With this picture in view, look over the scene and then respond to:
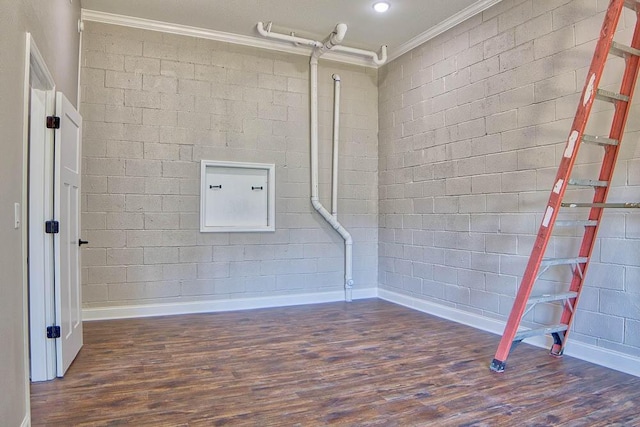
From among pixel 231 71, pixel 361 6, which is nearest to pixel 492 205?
pixel 361 6

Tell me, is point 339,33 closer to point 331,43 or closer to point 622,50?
point 331,43

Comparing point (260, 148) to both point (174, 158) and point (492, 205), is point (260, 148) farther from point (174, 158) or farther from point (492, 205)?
point (492, 205)

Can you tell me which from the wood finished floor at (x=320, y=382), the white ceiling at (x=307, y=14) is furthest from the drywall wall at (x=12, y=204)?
the white ceiling at (x=307, y=14)

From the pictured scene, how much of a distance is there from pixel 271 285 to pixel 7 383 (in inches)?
136

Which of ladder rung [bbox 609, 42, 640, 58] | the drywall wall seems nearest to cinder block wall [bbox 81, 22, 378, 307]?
the drywall wall

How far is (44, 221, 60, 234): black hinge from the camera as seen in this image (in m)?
2.72

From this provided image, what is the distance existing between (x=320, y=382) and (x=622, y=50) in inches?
120

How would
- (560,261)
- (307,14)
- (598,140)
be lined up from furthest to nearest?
1. (307,14)
2. (560,261)
3. (598,140)

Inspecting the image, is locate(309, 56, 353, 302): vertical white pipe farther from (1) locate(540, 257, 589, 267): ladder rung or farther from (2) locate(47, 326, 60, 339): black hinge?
(2) locate(47, 326, 60, 339): black hinge

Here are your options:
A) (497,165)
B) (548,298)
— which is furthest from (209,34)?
(548,298)

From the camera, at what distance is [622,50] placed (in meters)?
2.78

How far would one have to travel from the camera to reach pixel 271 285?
5.16 m

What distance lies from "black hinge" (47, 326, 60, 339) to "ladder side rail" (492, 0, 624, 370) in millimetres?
3090

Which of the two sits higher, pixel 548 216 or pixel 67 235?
pixel 548 216
